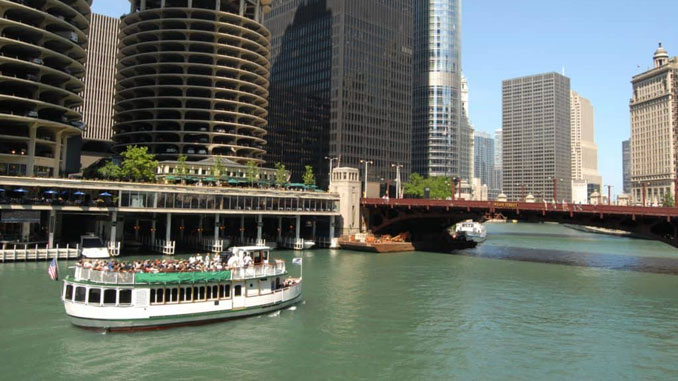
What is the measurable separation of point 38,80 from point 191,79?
1821 inches

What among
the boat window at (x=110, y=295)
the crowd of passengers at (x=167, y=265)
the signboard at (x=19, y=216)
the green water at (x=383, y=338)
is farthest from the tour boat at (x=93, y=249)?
the boat window at (x=110, y=295)

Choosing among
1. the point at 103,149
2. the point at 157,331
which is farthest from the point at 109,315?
the point at 103,149

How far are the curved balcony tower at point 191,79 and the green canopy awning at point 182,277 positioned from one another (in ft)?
307

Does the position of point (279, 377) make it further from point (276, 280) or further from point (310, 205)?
point (310, 205)

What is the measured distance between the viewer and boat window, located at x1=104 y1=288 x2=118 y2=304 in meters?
41.6

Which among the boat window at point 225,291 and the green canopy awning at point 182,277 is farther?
the boat window at point 225,291

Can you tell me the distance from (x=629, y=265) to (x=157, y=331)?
85.3 meters

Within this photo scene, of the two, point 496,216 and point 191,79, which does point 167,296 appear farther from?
point 191,79

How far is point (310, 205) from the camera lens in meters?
112

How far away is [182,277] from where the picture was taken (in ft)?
144

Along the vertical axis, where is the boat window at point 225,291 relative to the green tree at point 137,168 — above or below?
below

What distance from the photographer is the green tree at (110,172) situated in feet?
351

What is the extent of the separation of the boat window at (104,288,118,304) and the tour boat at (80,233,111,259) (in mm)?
40631

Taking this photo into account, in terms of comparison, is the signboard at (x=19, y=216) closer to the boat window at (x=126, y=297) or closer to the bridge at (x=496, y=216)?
the boat window at (x=126, y=297)
